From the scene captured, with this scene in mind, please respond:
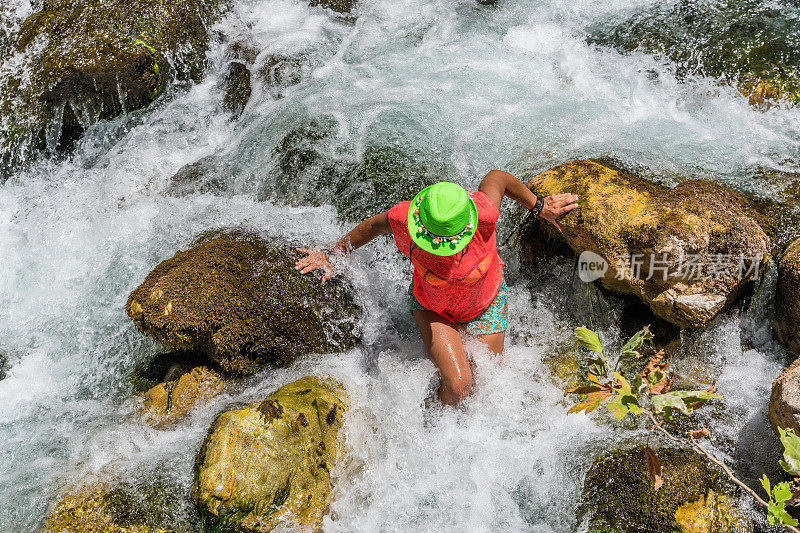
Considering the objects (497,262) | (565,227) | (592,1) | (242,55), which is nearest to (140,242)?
(242,55)

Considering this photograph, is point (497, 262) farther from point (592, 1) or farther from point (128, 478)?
point (592, 1)

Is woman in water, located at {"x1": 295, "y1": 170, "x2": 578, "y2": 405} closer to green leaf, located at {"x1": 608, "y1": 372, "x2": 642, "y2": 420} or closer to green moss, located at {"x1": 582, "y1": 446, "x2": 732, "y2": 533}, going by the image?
green moss, located at {"x1": 582, "y1": 446, "x2": 732, "y2": 533}

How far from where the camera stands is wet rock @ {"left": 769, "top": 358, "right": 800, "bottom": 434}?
2.98 meters

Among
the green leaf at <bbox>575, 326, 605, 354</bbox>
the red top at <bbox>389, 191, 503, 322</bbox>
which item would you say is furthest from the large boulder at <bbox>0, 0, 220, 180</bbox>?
the green leaf at <bbox>575, 326, 605, 354</bbox>

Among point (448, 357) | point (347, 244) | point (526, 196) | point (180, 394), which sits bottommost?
point (180, 394)

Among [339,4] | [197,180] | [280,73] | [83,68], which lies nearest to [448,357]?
[197,180]

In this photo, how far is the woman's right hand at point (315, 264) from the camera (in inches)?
156

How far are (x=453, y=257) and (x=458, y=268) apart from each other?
0.10 meters

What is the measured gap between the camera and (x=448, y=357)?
3.63m

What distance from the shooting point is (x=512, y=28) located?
18.9 ft

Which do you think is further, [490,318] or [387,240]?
[387,240]

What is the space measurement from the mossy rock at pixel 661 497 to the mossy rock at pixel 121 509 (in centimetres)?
227

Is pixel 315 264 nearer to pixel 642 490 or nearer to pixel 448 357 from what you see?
pixel 448 357

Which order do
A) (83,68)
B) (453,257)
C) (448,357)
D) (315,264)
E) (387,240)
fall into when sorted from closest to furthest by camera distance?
(453,257) → (448,357) → (315,264) → (387,240) → (83,68)
